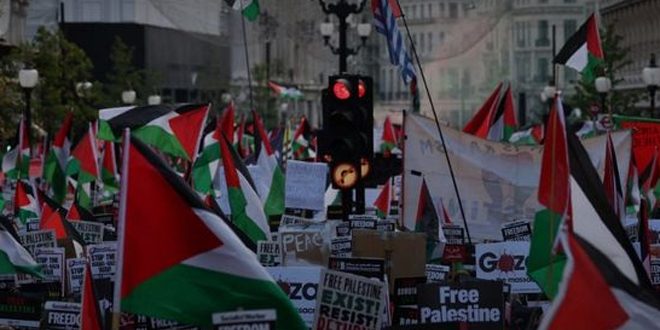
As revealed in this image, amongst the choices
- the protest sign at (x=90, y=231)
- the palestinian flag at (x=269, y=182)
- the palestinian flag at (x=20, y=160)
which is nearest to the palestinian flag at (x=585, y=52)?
the palestinian flag at (x=269, y=182)

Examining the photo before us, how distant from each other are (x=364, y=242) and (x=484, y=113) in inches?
521

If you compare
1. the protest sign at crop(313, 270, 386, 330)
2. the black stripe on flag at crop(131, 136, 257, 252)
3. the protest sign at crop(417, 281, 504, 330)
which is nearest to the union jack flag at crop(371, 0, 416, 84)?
the protest sign at crop(417, 281, 504, 330)

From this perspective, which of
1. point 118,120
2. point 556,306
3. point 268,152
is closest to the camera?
point 556,306

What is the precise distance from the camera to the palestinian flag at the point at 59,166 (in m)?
25.9

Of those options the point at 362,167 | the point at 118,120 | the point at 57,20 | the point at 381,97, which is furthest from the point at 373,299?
the point at 381,97

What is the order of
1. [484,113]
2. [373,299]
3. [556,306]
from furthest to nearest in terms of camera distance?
1. [484,113]
2. [373,299]
3. [556,306]

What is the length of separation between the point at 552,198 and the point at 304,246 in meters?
6.02

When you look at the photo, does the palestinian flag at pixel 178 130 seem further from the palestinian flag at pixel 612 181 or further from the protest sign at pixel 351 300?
the protest sign at pixel 351 300

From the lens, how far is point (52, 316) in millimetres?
12719

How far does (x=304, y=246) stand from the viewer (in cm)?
1553

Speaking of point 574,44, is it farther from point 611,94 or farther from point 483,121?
point 611,94

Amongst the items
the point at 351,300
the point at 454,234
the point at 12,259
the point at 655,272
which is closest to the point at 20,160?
the point at 454,234

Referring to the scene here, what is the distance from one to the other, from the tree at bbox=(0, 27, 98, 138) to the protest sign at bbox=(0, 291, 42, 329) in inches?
1217

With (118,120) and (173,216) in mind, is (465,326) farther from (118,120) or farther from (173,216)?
(118,120)
